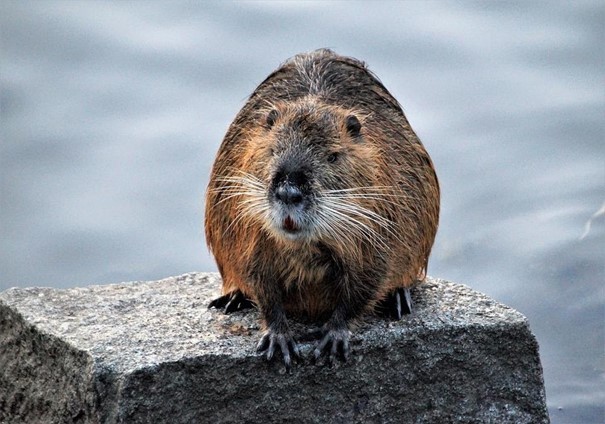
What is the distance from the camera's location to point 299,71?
8641 mm

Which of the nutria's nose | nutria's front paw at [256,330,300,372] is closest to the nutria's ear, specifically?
the nutria's nose

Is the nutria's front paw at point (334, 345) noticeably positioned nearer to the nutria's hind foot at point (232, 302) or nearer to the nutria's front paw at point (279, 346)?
the nutria's front paw at point (279, 346)

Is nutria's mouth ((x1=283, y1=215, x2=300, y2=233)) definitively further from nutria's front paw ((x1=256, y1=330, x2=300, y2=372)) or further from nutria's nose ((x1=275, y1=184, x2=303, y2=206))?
nutria's front paw ((x1=256, y1=330, x2=300, y2=372))

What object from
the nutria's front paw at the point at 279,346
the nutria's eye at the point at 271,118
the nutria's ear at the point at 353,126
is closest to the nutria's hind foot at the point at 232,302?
the nutria's front paw at the point at 279,346

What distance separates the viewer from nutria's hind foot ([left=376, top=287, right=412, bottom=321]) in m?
8.46

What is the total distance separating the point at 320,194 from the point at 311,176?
0.10 m

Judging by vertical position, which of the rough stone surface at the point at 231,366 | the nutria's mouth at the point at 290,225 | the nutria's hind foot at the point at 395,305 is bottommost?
the rough stone surface at the point at 231,366

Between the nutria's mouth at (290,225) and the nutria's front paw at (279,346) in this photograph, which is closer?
the nutria's mouth at (290,225)

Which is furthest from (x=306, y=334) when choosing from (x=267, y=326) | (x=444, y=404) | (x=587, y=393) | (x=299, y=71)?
(x=587, y=393)

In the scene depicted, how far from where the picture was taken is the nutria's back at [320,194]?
7668 millimetres

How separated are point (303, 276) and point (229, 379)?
66 centimetres

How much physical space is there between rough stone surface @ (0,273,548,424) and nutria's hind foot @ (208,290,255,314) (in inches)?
2.7

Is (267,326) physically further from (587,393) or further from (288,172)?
(587,393)

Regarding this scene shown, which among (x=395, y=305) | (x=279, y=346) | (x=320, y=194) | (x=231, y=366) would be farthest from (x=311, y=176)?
(x=395, y=305)
